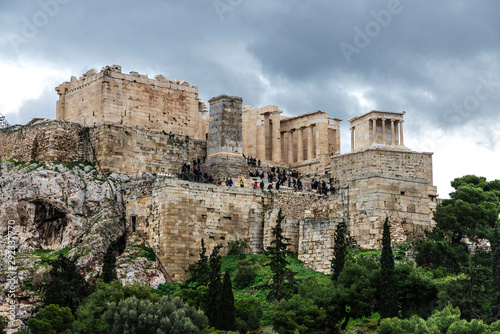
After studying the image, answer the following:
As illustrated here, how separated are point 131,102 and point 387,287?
26.1 m

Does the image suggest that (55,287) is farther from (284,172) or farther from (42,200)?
(284,172)

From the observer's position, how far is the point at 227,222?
202 ft

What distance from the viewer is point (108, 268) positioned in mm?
53188

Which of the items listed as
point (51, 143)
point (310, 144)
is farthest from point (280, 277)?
point (310, 144)

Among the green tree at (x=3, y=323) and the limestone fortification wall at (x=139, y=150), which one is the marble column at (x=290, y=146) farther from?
the green tree at (x=3, y=323)

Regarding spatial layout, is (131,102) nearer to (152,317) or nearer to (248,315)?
(248,315)

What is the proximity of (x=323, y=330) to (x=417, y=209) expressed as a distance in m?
14.3

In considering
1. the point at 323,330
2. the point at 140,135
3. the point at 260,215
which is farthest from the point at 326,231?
the point at 140,135

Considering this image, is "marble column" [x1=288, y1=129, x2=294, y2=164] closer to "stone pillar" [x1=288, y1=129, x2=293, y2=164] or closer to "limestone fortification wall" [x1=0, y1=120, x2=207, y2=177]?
"stone pillar" [x1=288, y1=129, x2=293, y2=164]

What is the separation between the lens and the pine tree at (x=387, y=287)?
4791 centimetres

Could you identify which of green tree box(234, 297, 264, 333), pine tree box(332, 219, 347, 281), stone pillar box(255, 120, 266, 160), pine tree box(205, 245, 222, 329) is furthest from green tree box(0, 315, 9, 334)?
stone pillar box(255, 120, 266, 160)

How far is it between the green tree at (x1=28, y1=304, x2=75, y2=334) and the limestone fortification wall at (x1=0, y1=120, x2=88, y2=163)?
640 inches

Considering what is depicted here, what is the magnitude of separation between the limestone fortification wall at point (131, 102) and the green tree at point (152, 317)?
21.6 meters

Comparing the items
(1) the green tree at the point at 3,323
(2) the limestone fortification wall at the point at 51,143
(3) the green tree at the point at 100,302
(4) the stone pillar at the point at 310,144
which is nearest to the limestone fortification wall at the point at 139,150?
(2) the limestone fortification wall at the point at 51,143
